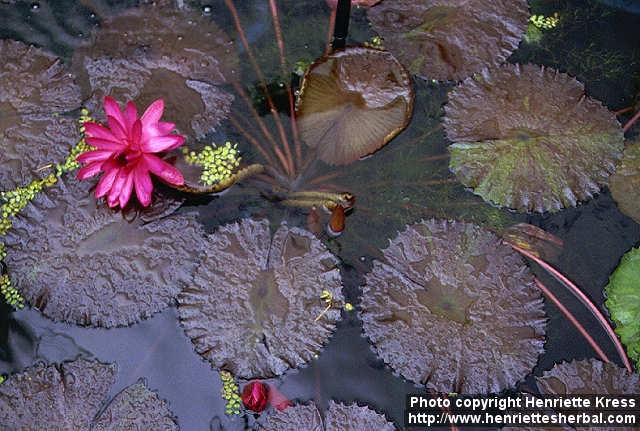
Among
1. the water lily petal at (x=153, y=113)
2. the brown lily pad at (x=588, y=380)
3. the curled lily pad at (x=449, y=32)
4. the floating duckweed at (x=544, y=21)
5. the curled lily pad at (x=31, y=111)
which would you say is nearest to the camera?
the brown lily pad at (x=588, y=380)

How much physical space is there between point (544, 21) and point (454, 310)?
160 cm

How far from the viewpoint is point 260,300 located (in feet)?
7.65

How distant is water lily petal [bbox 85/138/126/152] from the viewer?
7.81 feet

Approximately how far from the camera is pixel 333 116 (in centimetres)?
270

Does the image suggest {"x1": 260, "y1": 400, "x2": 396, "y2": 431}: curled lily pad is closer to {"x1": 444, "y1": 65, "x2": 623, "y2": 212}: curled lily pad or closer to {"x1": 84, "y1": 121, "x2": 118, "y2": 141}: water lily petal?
{"x1": 444, "y1": 65, "x2": 623, "y2": 212}: curled lily pad

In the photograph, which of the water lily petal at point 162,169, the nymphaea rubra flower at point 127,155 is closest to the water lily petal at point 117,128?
the nymphaea rubra flower at point 127,155

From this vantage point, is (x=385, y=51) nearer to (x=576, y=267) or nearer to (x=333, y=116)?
(x=333, y=116)

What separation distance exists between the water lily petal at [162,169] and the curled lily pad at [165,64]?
0.91 ft

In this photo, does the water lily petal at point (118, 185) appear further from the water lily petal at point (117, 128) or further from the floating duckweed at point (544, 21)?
the floating duckweed at point (544, 21)

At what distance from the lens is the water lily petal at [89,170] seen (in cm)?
241

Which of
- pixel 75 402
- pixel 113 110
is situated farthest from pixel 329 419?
pixel 113 110

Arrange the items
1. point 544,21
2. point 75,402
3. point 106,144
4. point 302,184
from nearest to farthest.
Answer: point 75,402, point 106,144, point 302,184, point 544,21

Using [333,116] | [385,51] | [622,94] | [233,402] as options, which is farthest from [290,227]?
[622,94]

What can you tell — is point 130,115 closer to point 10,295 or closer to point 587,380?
point 10,295
